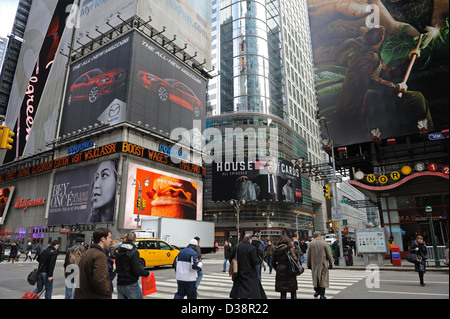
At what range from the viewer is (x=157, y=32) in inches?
1780

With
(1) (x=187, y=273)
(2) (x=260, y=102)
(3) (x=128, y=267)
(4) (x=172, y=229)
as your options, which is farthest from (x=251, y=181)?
(3) (x=128, y=267)

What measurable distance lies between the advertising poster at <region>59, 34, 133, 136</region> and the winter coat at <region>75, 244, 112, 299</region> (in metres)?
35.8

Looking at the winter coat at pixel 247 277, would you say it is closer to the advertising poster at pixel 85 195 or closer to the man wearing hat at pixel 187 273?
the man wearing hat at pixel 187 273

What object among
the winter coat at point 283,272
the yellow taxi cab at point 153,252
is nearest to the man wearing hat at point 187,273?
the winter coat at point 283,272

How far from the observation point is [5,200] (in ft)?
165

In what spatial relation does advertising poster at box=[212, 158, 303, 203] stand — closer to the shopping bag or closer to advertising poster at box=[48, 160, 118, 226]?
advertising poster at box=[48, 160, 118, 226]

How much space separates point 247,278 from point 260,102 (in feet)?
227

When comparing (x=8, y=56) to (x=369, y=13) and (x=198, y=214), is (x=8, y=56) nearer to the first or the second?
(x=198, y=214)

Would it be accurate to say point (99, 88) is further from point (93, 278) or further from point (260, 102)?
point (93, 278)

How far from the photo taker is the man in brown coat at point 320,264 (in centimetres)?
816

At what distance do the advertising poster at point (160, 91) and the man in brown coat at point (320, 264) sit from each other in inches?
1343

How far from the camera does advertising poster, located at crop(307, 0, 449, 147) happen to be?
25812 mm

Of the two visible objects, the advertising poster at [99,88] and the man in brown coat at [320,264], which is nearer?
the man in brown coat at [320,264]

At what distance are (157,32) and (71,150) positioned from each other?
2121 cm
